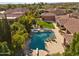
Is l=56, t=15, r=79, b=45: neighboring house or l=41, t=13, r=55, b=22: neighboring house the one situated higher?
l=41, t=13, r=55, b=22: neighboring house

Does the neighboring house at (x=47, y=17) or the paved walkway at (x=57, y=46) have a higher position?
the neighboring house at (x=47, y=17)

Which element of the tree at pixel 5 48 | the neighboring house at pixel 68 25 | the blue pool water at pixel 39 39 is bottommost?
the tree at pixel 5 48

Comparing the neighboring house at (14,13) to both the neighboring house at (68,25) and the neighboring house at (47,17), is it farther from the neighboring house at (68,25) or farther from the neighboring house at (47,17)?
the neighboring house at (68,25)

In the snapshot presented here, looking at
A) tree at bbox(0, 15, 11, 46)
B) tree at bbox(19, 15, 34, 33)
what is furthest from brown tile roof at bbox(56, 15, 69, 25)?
tree at bbox(0, 15, 11, 46)

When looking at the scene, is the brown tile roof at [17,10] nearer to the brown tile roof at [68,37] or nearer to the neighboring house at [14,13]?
the neighboring house at [14,13]

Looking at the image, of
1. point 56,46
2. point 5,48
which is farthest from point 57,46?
point 5,48

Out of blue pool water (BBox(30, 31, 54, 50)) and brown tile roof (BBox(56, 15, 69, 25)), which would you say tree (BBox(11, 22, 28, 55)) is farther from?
brown tile roof (BBox(56, 15, 69, 25))

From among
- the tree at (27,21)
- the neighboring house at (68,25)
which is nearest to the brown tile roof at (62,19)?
the neighboring house at (68,25)
